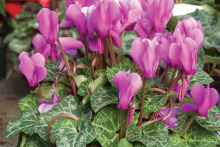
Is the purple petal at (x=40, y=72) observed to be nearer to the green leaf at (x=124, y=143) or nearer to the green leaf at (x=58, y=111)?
the green leaf at (x=58, y=111)

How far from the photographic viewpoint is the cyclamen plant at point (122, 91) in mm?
671

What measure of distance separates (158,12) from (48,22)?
251 mm

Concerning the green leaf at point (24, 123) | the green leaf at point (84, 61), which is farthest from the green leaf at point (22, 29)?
the green leaf at point (24, 123)

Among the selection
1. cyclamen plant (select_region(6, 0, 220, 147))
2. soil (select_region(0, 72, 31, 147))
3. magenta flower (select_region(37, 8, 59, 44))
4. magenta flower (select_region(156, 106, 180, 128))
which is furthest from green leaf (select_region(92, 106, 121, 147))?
soil (select_region(0, 72, 31, 147))

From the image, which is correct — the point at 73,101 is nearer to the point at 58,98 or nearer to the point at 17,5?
the point at 58,98

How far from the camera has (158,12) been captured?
0.72 m

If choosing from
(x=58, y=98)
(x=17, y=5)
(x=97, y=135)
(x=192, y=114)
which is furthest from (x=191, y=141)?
(x=17, y=5)

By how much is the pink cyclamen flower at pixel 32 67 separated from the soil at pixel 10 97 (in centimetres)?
103

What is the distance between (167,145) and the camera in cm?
72

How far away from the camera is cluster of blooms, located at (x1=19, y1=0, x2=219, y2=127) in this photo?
644 mm

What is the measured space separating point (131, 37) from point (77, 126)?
770 mm

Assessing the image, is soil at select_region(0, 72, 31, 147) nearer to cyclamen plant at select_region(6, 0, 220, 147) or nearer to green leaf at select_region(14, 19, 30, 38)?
green leaf at select_region(14, 19, 30, 38)

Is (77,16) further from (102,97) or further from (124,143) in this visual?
(124,143)

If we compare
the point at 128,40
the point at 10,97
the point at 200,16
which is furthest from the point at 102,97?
the point at 10,97
